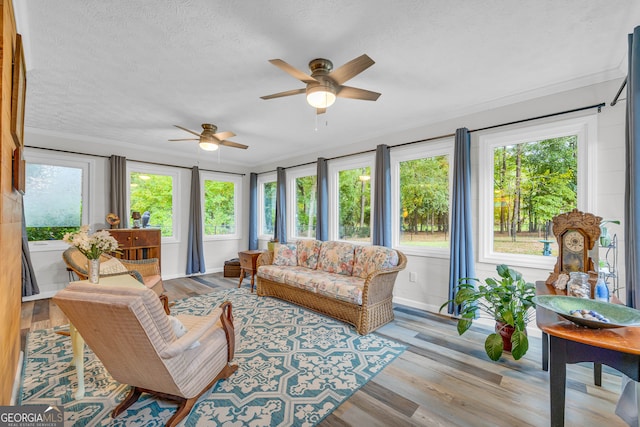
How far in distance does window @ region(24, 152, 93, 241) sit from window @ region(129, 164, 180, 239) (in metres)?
0.71

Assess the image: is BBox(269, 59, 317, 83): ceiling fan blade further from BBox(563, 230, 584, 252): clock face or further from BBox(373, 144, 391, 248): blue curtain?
BBox(563, 230, 584, 252): clock face

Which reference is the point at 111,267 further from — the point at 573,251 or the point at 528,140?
the point at 528,140

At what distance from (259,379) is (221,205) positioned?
491cm

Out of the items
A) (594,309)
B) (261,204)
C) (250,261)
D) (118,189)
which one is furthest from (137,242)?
(594,309)

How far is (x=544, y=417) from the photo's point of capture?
1787 millimetres

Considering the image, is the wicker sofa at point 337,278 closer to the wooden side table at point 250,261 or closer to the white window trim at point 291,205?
the wooden side table at point 250,261

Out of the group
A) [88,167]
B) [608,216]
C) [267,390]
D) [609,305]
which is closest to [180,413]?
[267,390]

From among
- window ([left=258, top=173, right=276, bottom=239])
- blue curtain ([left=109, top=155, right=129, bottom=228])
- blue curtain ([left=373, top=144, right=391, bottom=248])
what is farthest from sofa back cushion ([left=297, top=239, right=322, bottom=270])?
blue curtain ([left=109, top=155, right=129, bottom=228])

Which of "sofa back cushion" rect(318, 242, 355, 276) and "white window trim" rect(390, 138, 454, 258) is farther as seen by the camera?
"sofa back cushion" rect(318, 242, 355, 276)

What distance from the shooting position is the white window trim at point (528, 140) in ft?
8.74

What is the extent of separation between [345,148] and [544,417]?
4170mm

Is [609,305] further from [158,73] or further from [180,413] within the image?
[158,73]

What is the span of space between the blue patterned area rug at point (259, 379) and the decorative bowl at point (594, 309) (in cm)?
143

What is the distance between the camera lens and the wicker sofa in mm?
3086
